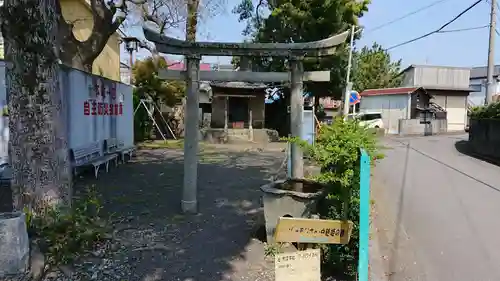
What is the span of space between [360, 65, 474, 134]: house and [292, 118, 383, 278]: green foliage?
90.7 feet

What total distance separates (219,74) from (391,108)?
28777mm

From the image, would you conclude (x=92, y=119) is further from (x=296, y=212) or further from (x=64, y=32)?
(x=296, y=212)

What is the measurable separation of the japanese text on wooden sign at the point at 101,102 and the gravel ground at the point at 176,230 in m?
1.72

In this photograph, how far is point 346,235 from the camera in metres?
3.97

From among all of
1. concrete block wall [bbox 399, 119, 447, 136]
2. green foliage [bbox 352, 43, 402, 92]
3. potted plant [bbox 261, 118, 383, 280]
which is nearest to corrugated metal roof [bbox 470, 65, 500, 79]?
green foliage [bbox 352, 43, 402, 92]

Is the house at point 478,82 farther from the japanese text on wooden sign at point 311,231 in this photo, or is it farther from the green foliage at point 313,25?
the japanese text on wooden sign at point 311,231

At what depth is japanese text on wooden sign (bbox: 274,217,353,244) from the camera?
3824 mm

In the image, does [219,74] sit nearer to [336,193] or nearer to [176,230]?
[176,230]

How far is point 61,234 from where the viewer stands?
4.71 meters

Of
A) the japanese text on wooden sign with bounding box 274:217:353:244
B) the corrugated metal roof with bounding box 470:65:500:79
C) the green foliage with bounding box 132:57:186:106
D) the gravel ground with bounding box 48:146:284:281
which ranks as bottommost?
the gravel ground with bounding box 48:146:284:281

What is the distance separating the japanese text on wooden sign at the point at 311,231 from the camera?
382 centimetres

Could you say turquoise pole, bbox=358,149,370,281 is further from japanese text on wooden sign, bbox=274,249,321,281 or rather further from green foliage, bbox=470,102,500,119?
green foliage, bbox=470,102,500,119

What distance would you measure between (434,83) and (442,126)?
10216mm

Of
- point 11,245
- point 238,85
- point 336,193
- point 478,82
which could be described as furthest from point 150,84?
point 478,82
